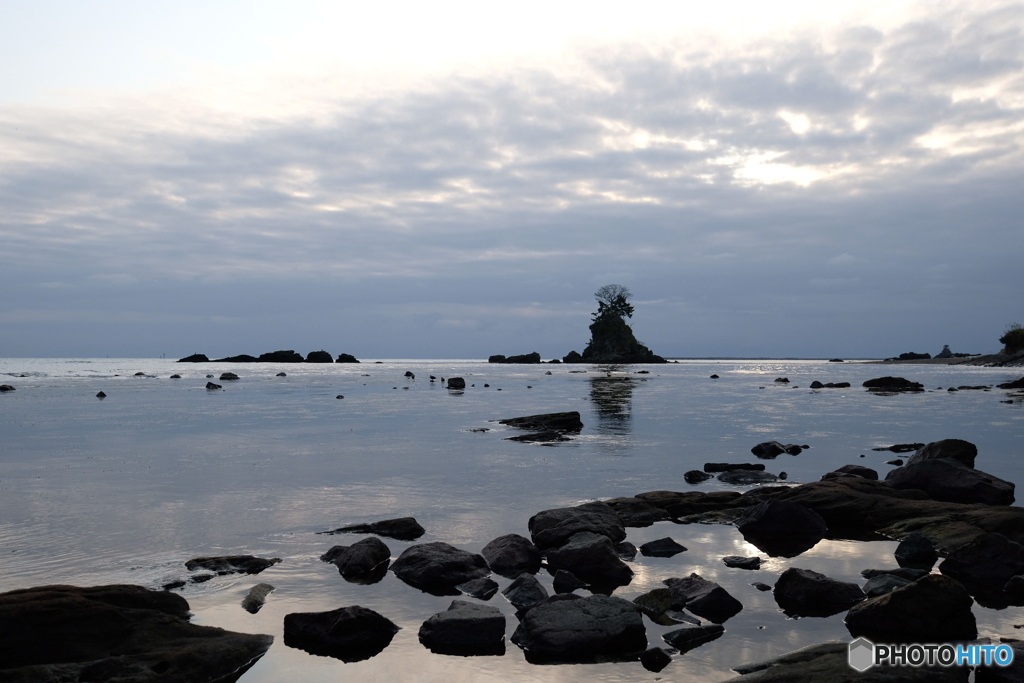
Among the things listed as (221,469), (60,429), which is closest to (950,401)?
(221,469)

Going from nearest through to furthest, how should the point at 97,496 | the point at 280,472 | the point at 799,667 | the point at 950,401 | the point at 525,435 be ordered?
the point at 799,667 → the point at 97,496 → the point at 280,472 → the point at 525,435 → the point at 950,401

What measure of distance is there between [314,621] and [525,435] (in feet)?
80.8

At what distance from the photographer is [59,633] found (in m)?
8.51

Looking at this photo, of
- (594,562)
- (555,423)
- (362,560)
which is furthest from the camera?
(555,423)

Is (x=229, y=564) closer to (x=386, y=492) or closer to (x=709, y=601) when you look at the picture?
(x=386, y=492)

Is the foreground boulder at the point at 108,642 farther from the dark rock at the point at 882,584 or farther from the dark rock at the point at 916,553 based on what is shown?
the dark rock at the point at 916,553

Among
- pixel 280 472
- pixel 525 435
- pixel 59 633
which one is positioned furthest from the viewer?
pixel 525 435

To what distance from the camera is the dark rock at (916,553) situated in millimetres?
12961

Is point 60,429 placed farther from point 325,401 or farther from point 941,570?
point 941,570

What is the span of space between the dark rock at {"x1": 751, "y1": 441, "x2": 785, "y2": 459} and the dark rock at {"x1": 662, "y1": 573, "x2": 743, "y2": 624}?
1746 centimetres

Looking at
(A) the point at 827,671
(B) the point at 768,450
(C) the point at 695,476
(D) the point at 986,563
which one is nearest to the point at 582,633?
(A) the point at 827,671

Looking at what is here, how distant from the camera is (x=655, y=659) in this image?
28.6ft

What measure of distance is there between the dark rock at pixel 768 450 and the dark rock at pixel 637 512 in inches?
447

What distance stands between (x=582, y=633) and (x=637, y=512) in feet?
26.6
